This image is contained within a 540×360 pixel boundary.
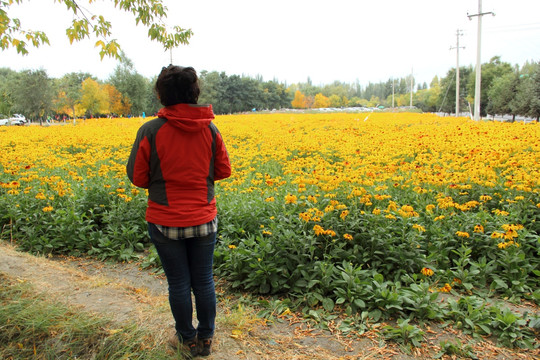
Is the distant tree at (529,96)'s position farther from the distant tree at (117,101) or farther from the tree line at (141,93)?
the distant tree at (117,101)

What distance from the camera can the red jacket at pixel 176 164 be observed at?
2.15m

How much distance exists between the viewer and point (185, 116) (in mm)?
2148

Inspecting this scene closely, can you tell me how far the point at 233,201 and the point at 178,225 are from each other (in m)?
2.90

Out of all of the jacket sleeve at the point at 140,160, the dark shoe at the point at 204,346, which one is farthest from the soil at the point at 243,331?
the jacket sleeve at the point at 140,160

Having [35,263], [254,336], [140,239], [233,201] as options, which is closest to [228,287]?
[254,336]

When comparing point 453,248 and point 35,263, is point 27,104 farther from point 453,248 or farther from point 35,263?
point 453,248

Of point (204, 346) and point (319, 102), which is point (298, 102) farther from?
point (204, 346)

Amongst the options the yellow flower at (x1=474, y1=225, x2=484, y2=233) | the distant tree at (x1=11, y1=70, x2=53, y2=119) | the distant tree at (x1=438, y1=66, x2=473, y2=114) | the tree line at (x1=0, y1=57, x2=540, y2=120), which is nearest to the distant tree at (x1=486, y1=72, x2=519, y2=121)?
the tree line at (x1=0, y1=57, x2=540, y2=120)

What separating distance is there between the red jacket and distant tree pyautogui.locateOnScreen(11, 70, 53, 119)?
109ft

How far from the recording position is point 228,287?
393cm

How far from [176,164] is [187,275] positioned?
70cm

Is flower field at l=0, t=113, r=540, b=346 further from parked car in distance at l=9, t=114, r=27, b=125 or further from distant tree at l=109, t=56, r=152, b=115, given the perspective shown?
distant tree at l=109, t=56, r=152, b=115

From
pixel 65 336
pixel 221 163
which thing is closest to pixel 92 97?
pixel 65 336

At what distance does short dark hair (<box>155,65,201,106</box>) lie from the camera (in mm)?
2129
